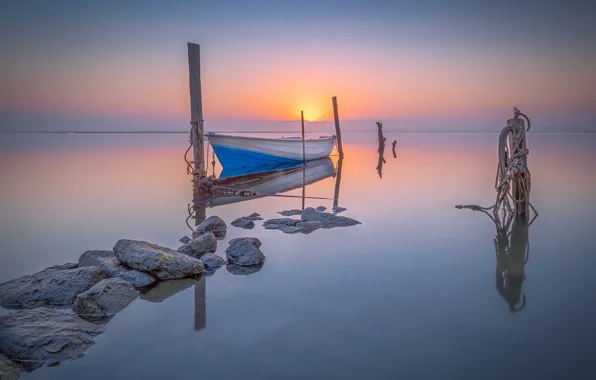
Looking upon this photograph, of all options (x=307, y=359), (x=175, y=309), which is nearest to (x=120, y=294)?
(x=175, y=309)

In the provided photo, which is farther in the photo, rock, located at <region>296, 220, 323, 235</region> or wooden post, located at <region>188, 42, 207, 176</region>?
wooden post, located at <region>188, 42, 207, 176</region>

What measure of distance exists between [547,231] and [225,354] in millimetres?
8139

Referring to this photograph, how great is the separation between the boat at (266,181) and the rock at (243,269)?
21.0ft

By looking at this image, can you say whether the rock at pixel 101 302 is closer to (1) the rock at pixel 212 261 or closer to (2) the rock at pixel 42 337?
(2) the rock at pixel 42 337

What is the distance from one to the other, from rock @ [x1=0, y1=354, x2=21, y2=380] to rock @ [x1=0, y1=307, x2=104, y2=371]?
3.5 inches

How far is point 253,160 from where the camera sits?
23.3 m

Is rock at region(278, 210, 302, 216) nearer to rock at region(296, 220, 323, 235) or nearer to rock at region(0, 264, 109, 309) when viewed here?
rock at region(296, 220, 323, 235)

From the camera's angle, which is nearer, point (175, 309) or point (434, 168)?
point (175, 309)

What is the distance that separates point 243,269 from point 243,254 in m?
0.34

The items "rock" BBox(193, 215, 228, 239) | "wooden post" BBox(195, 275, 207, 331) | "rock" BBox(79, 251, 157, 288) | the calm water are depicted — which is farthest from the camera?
"rock" BBox(193, 215, 228, 239)

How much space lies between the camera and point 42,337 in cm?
446

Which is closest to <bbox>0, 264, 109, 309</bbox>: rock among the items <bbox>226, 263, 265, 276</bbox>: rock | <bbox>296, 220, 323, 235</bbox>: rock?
<bbox>226, 263, 265, 276</bbox>: rock

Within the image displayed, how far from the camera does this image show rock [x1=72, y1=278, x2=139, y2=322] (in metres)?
5.38

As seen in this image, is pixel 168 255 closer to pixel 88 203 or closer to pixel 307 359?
pixel 307 359
